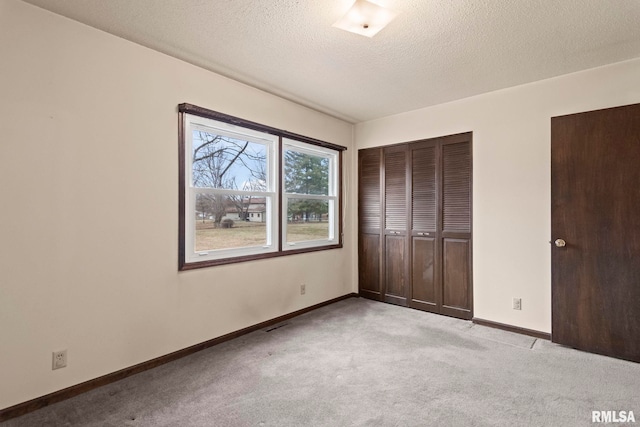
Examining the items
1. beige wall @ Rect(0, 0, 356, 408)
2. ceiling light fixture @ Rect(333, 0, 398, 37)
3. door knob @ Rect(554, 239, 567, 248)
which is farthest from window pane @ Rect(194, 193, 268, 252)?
door knob @ Rect(554, 239, 567, 248)

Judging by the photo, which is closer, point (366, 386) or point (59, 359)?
point (59, 359)

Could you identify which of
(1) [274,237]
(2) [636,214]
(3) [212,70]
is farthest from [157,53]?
(2) [636,214]

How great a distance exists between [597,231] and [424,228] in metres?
1.59

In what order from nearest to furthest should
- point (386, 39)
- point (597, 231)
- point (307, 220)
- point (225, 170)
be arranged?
point (386, 39), point (597, 231), point (225, 170), point (307, 220)

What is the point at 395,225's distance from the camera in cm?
419

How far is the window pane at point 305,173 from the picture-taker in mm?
3736

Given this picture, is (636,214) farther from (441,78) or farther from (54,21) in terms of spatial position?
(54,21)

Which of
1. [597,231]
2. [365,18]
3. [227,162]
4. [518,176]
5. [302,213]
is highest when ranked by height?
[365,18]

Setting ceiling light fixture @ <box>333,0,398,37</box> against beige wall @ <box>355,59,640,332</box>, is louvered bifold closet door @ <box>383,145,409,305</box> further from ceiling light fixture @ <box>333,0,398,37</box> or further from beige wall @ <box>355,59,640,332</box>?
ceiling light fixture @ <box>333,0,398,37</box>

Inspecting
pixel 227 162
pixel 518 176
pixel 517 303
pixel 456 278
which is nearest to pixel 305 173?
pixel 227 162

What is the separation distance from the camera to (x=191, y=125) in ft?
9.25

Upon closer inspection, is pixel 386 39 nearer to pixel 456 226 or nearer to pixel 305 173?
pixel 305 173

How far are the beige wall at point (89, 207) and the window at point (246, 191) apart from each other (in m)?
0.13

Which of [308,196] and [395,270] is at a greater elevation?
[308,196]
